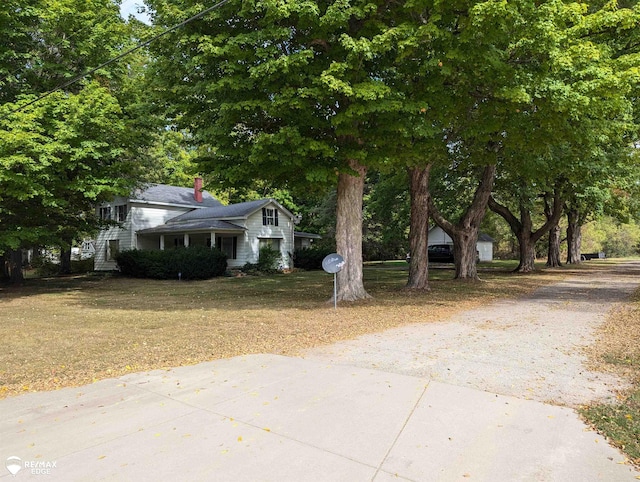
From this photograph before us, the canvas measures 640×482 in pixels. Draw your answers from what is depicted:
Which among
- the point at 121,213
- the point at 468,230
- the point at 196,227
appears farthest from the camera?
the point at 121,213

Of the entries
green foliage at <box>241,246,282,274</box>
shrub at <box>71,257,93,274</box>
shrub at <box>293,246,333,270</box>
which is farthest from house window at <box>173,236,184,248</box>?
shrub at <box>293,246,333,270</box>

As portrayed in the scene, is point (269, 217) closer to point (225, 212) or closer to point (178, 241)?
point (225, 212)

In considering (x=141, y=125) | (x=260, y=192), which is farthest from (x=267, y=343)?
(x=260, y=192)

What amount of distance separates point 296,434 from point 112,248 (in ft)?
93.5

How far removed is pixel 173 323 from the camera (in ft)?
30.3

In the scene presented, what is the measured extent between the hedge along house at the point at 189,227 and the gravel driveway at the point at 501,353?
18312mm

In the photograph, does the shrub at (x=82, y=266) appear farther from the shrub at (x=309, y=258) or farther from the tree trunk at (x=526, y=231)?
the tree trunk at (x=526, y=231)

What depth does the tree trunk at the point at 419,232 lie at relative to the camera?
1544cm

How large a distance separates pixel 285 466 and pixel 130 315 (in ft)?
28.2

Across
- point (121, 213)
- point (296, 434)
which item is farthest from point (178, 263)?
point (296, 434)

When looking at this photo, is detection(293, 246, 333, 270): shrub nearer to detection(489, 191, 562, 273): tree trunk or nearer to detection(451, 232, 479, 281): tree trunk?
detection(489, 191, 562, 273): tree trunk

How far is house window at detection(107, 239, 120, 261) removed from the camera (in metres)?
28.5

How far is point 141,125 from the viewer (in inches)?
696
